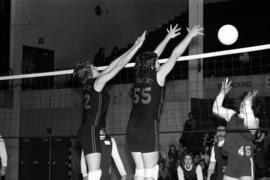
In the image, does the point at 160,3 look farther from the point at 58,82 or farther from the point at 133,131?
the point at 133,131

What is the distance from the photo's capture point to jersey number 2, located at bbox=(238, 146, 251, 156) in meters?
7.40

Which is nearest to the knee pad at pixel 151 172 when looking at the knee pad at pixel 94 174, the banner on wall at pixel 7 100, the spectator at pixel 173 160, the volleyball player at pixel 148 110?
the volleyball player at pixel 148 110

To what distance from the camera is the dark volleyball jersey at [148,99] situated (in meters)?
6.40

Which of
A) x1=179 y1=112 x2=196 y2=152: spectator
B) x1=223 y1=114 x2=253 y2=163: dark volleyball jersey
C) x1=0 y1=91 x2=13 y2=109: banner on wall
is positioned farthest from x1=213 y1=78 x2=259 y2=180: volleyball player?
x1=0 y1=91 x2=13 y2=109: banner on wall

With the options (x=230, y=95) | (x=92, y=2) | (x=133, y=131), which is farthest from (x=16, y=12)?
(x=133, y=131)

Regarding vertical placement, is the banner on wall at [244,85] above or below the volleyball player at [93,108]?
above

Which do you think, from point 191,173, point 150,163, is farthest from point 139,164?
point 191,173

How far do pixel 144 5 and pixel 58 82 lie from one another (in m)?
4.75

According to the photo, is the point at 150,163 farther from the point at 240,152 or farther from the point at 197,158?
the point at 197,158

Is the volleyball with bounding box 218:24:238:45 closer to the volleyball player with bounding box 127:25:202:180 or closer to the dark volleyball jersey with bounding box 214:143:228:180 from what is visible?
the dark volleyball jersey with bounding box 214:143:228:180

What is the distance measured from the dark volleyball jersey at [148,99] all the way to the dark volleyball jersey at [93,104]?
2.02 ft

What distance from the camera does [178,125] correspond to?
47.5ft

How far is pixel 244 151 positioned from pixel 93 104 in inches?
84.5

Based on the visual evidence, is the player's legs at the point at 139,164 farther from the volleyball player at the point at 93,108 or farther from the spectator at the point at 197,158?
the spectator at the point at 197,158
